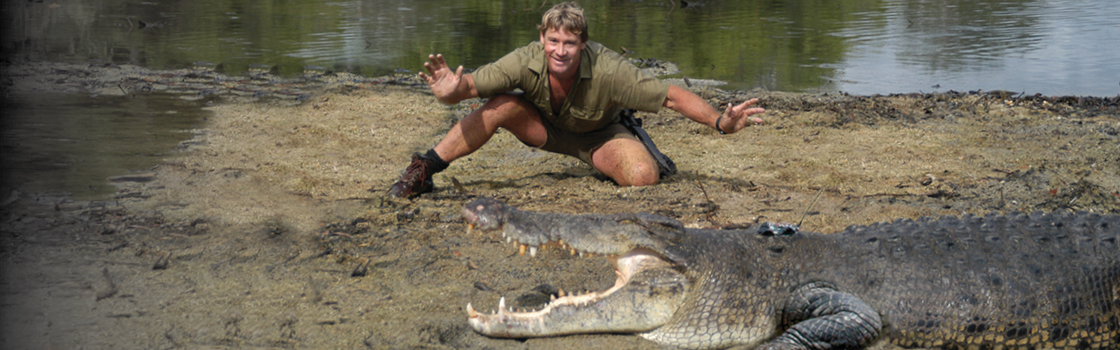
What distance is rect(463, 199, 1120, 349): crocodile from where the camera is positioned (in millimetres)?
2355

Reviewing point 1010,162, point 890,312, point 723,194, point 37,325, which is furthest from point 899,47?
point 37,325

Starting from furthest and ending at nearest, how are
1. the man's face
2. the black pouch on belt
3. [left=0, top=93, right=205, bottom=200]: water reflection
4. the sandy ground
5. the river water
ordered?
the river water
the black pouch on belt
[left=0, top=93, right=205, bottom=200]: water reflection
the man's face
the sandy ground

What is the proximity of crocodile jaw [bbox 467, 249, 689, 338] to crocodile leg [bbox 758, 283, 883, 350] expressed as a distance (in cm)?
36

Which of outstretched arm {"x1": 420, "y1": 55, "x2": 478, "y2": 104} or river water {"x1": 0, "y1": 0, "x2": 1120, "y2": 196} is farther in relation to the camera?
river water {"x1": 0, "y1": 0, "x2": 1120, "y2": 196}

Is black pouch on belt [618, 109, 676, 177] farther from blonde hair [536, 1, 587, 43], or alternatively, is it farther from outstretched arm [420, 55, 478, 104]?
outstretched arm [420, 55, 478, 104]

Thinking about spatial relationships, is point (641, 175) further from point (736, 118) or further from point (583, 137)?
point (736, 118)

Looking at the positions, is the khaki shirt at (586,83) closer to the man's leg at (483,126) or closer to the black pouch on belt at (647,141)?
the man's leg at (483,126)

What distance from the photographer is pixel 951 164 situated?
4.36 m

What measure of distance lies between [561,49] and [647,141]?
927 millimetres

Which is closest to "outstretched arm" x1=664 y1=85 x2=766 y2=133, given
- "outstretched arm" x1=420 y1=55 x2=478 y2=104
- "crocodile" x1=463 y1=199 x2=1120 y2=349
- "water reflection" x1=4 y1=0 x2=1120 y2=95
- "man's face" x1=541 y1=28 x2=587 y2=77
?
"man's face" x1=541 y1=28 x2=587 y2=77

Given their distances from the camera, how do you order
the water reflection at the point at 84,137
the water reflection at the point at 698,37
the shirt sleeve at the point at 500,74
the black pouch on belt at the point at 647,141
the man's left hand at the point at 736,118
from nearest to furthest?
the man's left hand at the point at 736,118 → the shirt sleeve at the point at 500,74 → the water reflection at the point at 84,137 → the black pouch on belt at the point at 647,141 → the water reflection at the point at 698,37

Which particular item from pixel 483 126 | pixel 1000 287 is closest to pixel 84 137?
pixel 483 126

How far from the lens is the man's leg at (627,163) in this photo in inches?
163

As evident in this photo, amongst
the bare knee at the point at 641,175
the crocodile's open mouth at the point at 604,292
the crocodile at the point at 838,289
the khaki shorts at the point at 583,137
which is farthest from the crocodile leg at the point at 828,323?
the khaki shorts at the point at 583,137
